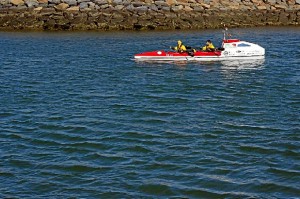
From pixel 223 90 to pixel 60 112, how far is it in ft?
29.7

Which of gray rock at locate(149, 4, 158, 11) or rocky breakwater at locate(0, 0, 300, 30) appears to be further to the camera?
gray rock at locate(149, 4, 158, 11)

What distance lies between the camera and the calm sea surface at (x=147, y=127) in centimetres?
1877

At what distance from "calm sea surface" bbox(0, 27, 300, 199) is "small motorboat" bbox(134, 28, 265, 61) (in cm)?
79

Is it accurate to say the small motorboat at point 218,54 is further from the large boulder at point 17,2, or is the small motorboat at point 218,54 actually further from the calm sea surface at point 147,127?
the large boulder at point 17,2

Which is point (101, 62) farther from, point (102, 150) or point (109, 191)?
point (109, 191)

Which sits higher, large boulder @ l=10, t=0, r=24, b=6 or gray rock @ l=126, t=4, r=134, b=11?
large boulder @ l=10, t=0, r=24, b=6

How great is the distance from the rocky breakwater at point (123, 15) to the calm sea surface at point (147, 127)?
13684 millimetres

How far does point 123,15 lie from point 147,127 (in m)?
33.7

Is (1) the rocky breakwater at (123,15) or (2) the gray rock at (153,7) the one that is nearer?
(1) the rocky breakwater at (123,15)

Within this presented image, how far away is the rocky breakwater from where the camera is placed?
56.6 m

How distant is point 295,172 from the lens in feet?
63.4

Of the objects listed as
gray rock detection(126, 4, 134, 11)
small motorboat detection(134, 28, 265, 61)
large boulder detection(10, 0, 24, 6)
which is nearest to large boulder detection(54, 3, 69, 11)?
large boulder detection(10, 0, 24, 6)

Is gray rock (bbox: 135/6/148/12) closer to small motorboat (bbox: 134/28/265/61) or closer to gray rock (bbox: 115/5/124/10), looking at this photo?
gray rock (bbox: 115/5/124/10)

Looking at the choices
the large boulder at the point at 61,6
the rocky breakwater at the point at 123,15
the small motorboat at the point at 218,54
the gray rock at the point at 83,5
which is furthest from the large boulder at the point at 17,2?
the small motorboat at the point at 218,54
